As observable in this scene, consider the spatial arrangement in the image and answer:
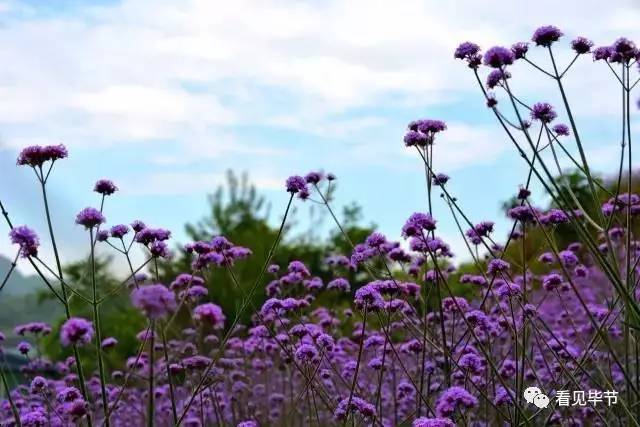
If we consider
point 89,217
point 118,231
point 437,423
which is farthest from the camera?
point 118,231

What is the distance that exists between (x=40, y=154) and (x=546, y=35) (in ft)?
9.13

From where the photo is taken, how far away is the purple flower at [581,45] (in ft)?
15.8

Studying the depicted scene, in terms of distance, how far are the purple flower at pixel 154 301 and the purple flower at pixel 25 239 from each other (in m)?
1.20

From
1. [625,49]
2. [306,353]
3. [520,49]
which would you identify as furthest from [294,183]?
[625,49]

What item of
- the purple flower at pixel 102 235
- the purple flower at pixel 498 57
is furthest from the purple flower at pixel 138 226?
the purple flower at pixel 498 57

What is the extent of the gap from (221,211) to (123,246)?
67.3 ft

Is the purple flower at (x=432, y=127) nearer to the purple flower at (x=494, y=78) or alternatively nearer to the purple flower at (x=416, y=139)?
the purple flower at (x=416, y=139)

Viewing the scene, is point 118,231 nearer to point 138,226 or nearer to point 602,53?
point 138,226

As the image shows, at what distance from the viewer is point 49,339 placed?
2000cm

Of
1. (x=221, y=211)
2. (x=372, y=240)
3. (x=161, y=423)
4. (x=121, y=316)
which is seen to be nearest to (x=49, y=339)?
(x=121, y=316)

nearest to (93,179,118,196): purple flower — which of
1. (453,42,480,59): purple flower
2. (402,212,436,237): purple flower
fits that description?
(402,212,436,237): purple flower

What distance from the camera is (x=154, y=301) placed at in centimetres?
276

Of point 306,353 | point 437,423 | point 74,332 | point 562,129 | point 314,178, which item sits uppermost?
point 562,129

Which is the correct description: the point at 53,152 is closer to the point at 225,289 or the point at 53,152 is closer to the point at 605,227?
the point at 605,227
